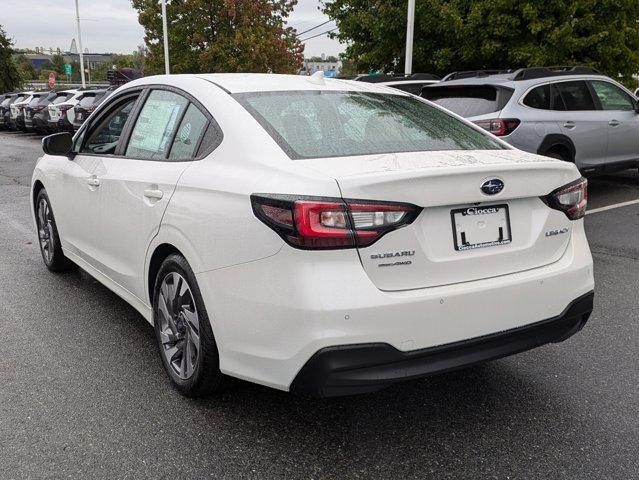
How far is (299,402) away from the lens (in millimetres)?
3252

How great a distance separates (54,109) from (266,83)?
19927mm

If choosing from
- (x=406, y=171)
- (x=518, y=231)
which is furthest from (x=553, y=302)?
(x=406, y=171)

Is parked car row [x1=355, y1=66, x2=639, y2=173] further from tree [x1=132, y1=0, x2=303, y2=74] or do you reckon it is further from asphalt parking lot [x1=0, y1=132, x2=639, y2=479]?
tree [x1=132, y1=0, x2=303, y2=74]

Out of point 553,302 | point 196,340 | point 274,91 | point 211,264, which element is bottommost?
point 196,340

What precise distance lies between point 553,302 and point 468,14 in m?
12.8

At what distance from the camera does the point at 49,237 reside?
5.42 m

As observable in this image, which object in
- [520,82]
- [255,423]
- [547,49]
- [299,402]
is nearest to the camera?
[255,423]

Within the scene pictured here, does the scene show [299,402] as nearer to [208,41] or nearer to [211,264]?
[211,264]

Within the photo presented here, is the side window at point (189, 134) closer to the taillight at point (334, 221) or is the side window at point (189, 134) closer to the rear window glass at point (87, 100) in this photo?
the taillight at point (334, 221)

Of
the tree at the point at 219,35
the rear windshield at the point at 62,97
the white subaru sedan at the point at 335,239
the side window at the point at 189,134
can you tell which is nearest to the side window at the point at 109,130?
the white subaru sedan at the point at 335,239

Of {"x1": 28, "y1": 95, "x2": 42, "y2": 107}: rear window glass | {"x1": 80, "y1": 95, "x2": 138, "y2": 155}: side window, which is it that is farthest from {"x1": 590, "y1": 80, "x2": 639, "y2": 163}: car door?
{"x1": 28, "y1": 95, "x2": 42, "y2": 107}: rear window glass

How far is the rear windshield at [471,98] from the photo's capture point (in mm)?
7812

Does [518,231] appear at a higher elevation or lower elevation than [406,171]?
lower

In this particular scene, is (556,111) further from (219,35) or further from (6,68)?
(6,68)
